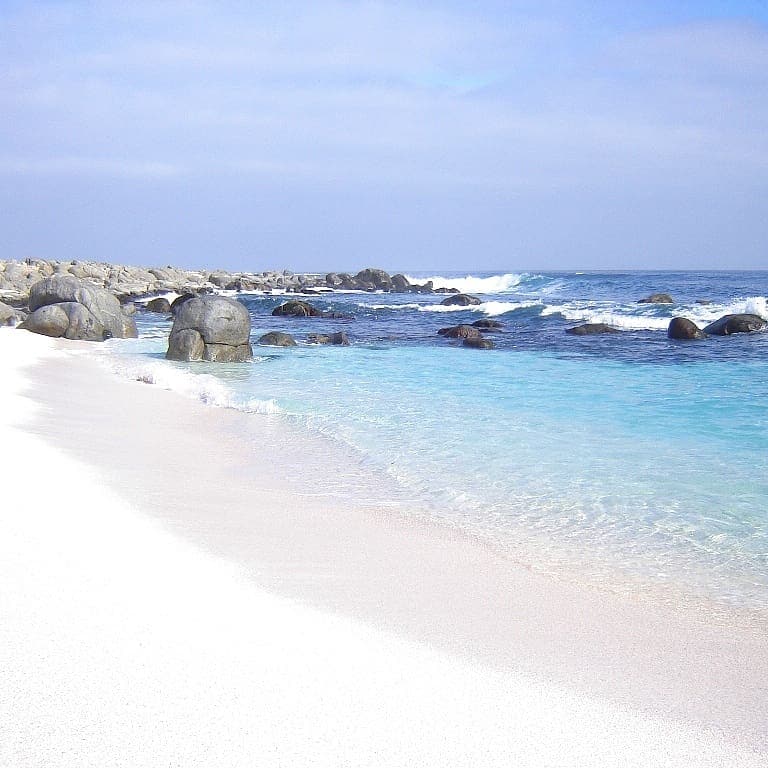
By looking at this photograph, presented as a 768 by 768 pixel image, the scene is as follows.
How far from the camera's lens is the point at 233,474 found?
6820 mm

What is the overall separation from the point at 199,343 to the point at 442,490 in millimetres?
10862

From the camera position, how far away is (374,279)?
218ft

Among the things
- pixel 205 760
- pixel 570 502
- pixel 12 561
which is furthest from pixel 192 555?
pixel 570 502

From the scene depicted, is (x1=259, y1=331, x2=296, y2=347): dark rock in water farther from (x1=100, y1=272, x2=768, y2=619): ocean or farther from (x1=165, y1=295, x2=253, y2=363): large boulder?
(x1=165, y1=295, x2=253, y2=363): large boulder

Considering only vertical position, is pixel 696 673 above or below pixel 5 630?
below

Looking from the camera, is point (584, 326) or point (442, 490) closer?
point (442, 490)

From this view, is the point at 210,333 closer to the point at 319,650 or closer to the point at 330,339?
the point at 330,339

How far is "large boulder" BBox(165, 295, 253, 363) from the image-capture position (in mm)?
16250

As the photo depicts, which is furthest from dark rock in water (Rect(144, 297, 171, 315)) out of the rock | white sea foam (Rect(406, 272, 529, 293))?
white sea foam (Rect(406, 272, 529, 293))

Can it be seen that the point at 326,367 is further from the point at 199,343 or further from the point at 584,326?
the point at 584,326

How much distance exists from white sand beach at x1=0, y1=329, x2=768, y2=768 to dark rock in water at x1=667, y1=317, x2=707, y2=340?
19362 mm

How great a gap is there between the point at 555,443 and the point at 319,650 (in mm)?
5762

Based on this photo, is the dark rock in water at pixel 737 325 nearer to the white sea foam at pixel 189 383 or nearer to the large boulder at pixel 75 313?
the white sea foam at pixel 189 383

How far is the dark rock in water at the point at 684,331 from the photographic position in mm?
22719
